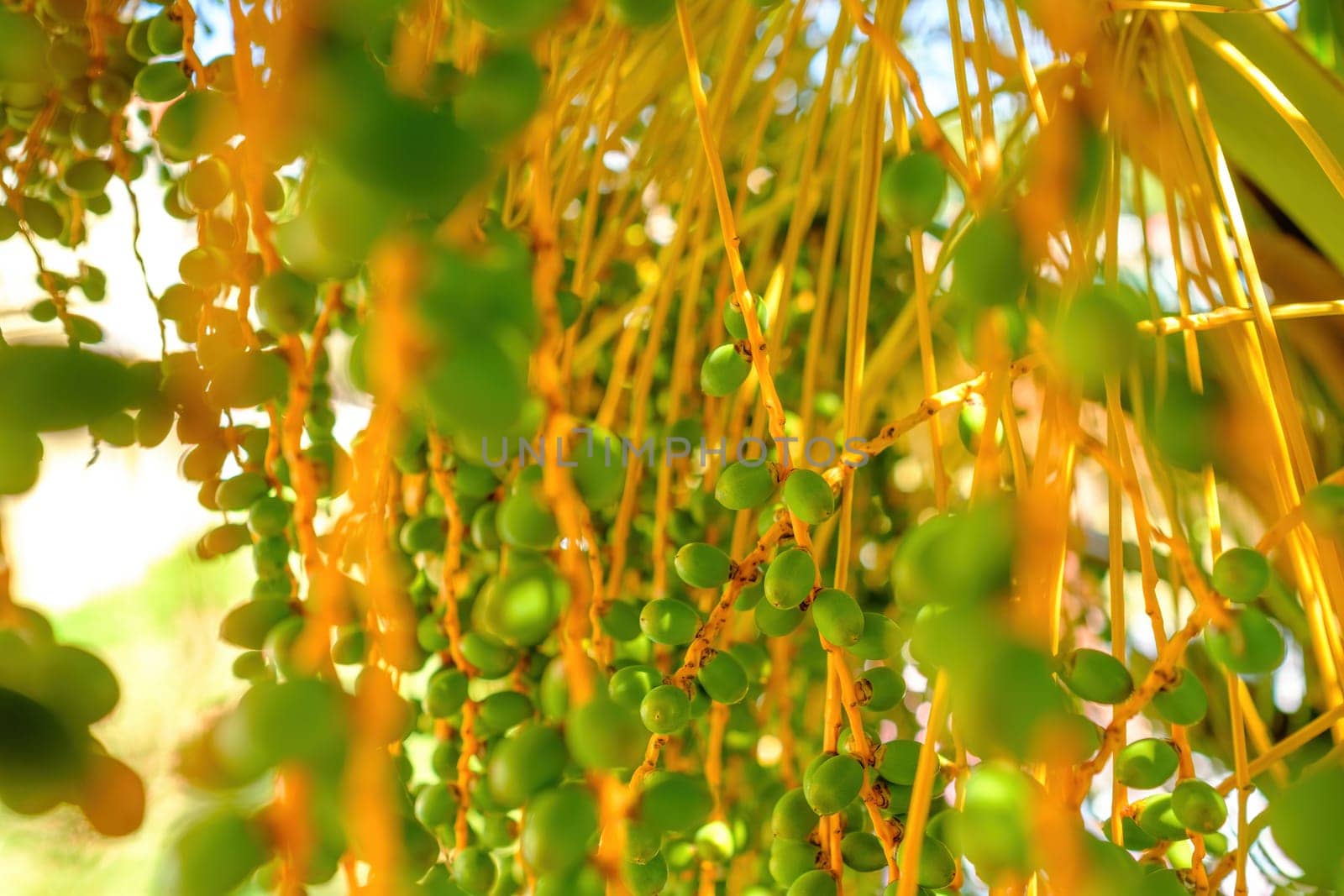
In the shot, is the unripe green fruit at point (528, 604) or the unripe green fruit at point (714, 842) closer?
the unripe green fruit at point (528, 604)

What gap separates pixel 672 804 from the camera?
18 centimetres

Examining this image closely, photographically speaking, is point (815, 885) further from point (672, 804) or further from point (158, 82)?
point (158, 82)

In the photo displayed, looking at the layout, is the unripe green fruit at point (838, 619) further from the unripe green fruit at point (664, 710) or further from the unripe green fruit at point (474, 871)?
the unripe green fruit at point (474, 871)

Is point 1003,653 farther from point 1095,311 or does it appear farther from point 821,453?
point 821,453

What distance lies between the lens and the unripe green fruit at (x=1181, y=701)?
0.23 m

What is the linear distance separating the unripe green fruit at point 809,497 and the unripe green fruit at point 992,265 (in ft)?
0.24

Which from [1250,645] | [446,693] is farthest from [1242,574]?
[446,693]

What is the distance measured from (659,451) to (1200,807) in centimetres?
24

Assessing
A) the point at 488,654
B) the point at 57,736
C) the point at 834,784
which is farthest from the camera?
the point at 488,654

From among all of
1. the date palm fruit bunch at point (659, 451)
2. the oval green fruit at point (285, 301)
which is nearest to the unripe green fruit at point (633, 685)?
the date palm fruit bunch at point (659, 451)

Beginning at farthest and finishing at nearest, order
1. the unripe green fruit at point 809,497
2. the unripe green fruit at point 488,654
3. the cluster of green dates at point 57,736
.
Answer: the unripe green fruit at point 488,654 → the unripe green fruit at point 809,497 → the cluster of green dates at point 57,736

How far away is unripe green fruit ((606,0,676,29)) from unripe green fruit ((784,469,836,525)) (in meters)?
0.10

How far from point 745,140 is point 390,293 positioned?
1.80 ft

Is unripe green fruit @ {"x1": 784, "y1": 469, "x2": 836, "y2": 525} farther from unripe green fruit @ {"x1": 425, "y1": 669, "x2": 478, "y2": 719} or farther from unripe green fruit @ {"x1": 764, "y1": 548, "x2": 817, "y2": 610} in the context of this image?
unripe green fruit @ {"x1": 425, "y1": 669, "x2": 478, "y2": 719}
